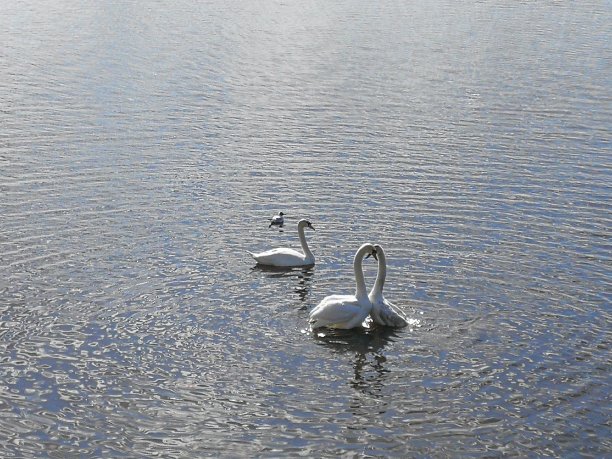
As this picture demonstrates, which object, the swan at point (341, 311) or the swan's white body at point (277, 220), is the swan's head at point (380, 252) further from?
the swan's white body at point (277, 220)

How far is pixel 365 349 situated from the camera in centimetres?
1762

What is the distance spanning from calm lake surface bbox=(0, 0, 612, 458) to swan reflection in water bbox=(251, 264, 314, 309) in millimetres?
71

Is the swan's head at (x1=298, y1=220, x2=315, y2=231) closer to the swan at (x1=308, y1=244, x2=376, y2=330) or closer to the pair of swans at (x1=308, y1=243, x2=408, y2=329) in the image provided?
the pair of swans at (x1=308, y1=243, x2=408, y2=329)

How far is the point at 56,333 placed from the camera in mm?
17625

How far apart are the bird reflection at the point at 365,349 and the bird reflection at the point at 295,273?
2.33 metres

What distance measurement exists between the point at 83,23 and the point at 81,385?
137 ft

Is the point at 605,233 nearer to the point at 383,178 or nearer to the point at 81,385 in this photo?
the point at 383,178

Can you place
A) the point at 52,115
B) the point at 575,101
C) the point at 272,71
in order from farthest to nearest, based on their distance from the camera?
the point at 272,71 → the point at 575,101 → the point at 52,115

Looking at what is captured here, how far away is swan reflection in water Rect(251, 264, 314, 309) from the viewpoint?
20.5 meters

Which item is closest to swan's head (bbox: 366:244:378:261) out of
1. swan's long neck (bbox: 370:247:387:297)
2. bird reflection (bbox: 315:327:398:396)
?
swan's long neck (bbox: 370:247:387:297)

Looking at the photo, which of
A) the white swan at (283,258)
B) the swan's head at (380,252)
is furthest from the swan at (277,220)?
the swan's head at (380,252)

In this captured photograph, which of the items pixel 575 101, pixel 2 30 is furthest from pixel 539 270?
pixel 2 30

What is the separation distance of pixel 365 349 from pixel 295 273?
3.87m

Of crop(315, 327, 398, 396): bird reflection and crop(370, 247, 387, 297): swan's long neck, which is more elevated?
crop(370, 247, 387, 297): swan's long neck
